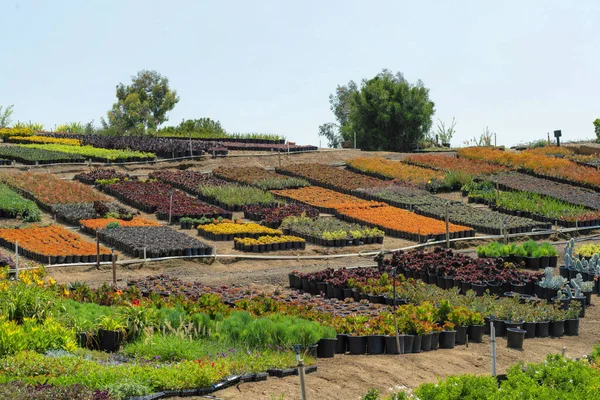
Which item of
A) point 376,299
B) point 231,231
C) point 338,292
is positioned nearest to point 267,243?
point 231,231

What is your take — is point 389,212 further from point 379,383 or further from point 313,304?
point 379,383

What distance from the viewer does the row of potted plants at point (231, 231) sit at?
93.7 feet

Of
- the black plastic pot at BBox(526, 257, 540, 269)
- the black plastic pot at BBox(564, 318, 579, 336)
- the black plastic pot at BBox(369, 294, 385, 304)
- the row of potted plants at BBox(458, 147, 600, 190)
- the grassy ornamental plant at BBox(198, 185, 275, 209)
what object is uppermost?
the row of potted plants at BBox(458, 147, 600, 190)

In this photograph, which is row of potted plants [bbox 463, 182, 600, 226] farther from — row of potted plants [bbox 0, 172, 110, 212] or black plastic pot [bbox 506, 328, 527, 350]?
black plastic pot [bbox 506, 328, 527, 350]

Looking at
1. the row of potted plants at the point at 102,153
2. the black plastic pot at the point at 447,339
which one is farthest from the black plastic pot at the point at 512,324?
the row of potted plants at the point at 102,153

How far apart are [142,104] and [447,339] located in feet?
158

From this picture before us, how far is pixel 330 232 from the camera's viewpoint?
1136 inches

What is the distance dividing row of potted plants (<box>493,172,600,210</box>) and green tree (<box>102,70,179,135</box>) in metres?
28.4

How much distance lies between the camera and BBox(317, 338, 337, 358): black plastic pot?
1517cm

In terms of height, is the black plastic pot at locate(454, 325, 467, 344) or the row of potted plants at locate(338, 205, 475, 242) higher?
the row of potted plants at locate(338, 205, 475, 242)

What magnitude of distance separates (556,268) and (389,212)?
26.6 feet

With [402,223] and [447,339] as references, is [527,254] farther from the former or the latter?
[447,339]

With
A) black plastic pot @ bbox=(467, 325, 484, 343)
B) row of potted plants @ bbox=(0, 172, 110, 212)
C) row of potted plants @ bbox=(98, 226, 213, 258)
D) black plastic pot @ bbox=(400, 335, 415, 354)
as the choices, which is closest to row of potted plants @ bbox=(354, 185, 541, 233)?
row of potted plants @ bbox=(98, 226, 213, 258)

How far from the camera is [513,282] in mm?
21875
